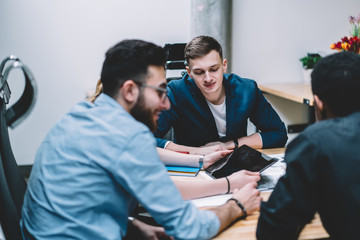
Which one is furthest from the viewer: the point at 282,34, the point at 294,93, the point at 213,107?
the point at 282,34

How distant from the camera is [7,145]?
3.62 feet

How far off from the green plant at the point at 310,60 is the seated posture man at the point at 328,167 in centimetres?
283

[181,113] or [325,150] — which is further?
[181,113]

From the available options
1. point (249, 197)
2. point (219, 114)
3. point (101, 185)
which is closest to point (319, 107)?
point (249, 197)

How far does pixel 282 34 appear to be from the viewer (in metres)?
3.76

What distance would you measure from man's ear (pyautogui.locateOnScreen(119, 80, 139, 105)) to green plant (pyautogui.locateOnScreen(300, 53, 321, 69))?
2962mm

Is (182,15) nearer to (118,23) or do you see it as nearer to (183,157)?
(118,23)

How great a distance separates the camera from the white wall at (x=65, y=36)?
11.0 feet

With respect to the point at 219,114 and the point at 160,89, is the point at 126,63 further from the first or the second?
the point at 219,114

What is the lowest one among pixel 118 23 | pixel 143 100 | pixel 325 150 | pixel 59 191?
pixel 59 191

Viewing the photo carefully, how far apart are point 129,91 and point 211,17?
8.13ft

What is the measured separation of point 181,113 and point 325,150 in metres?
1.22

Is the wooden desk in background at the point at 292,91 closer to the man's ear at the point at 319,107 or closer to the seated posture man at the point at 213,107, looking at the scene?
the seated posture man at the point at 213,107

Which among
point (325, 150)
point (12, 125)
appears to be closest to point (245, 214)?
point (325, 150)
